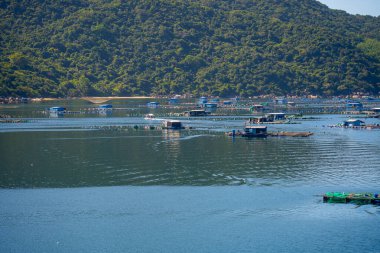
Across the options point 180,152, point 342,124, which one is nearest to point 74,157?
point 180,152

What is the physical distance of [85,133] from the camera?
10819 centimetres

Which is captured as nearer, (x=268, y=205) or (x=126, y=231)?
(x=126, y=231)

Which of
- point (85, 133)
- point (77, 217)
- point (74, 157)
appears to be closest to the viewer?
point (77, 217)

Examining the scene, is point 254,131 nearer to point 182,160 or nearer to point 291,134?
point 291,134

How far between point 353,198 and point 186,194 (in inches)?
589

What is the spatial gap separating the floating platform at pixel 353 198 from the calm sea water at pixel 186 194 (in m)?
0.88

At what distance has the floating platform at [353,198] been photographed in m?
53.8

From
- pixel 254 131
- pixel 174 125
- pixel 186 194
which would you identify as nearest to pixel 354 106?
pixel 174 125

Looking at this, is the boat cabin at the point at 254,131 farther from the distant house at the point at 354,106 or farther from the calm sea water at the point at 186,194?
the distant house at the point at 354,106

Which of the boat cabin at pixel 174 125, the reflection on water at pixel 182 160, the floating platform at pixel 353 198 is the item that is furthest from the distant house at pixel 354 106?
the floating platform at pixel 353 198

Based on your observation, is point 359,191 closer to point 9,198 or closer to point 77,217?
point 77,217

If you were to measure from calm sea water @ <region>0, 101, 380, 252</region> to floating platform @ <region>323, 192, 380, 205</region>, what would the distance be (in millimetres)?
879

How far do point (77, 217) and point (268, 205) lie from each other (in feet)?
53.1

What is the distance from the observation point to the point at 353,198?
54.1 meters
